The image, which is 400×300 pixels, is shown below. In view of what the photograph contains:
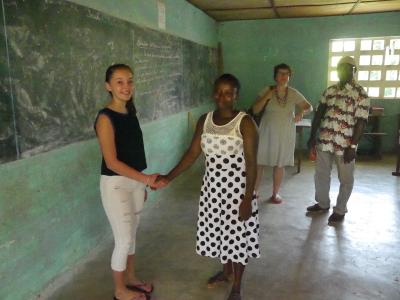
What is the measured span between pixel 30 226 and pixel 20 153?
46 cm

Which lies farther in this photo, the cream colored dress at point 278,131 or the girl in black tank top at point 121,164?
the cream colored dress at point 278,131

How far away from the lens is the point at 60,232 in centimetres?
247

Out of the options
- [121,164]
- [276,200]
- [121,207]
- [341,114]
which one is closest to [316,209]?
[276,200]

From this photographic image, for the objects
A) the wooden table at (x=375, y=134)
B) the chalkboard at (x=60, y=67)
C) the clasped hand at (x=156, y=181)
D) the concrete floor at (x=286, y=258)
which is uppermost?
the chalkboard at (x=60, y=67)

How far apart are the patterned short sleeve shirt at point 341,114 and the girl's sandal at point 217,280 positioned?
65.9 inches

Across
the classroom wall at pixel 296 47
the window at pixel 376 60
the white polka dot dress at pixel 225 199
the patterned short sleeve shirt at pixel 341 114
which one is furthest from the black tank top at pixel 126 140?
the window at pixel 376 60

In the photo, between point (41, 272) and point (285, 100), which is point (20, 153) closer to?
point (41, 272)

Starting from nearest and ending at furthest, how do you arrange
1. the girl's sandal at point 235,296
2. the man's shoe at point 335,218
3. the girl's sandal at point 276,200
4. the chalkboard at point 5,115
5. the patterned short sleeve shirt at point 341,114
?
the chalkboard at point 5,115, the girl's sandal at point 235,296, the patterned short sleeve shirt at point 341,114, the man's shoe at point 335,218, the girl's sandal at point 276,200

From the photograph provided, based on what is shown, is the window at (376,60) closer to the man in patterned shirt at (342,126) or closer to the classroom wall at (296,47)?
the classroom wall at (296,47)

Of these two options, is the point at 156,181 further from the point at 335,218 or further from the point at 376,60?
the point at 376,60

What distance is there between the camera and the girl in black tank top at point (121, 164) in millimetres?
1927

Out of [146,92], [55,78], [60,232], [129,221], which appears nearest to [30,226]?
[60,232]

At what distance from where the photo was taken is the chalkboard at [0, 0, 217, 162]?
198 cm

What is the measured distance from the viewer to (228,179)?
207cm
